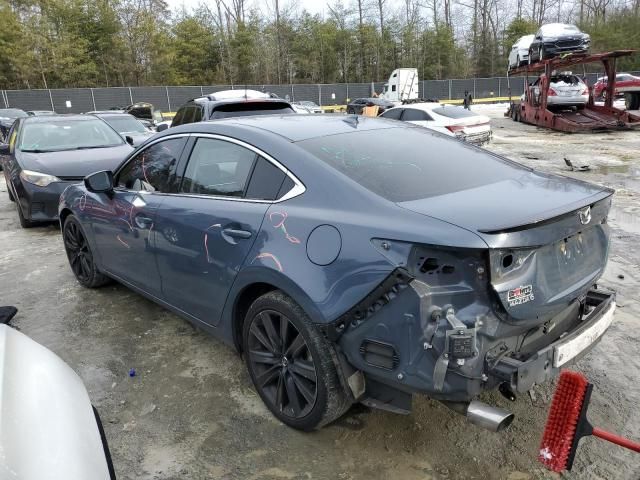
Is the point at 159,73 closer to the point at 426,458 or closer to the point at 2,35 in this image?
the point at 2,35

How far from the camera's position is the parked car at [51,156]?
6.98 metres

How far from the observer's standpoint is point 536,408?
291cm

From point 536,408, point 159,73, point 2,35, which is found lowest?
point 536,408

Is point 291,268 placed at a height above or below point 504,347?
above

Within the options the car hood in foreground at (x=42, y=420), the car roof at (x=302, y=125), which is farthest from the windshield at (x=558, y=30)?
the car hood in foreground at (x=42, y=420)

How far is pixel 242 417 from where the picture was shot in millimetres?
2934

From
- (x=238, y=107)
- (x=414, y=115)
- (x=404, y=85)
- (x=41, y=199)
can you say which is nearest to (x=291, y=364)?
(x=41, y=199)

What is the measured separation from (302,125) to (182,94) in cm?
3856

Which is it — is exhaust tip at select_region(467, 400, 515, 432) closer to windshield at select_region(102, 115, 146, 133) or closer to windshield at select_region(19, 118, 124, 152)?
windshield at select_region(19, 118, 124, 152)

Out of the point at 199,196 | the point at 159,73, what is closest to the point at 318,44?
the point at 159,73

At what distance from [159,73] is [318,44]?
58.3 ft

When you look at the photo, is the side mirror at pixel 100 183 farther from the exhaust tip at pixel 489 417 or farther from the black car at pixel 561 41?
the black car at pixel 561 41

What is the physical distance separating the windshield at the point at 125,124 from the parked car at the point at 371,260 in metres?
8.91

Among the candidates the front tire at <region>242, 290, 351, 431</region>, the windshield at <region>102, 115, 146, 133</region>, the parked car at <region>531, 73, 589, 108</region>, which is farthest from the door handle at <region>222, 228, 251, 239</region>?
the parked car at <region>531, 73, 589, 108</region>
